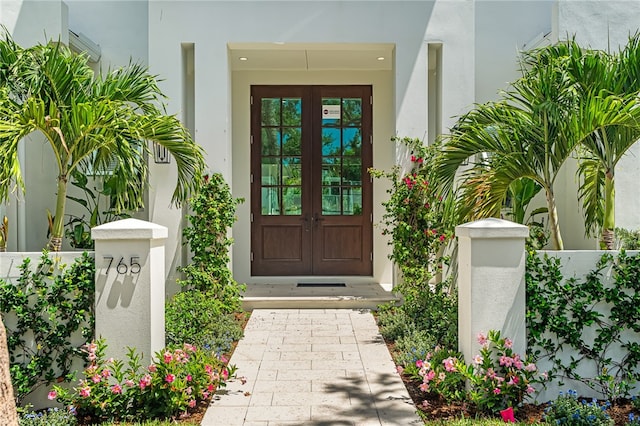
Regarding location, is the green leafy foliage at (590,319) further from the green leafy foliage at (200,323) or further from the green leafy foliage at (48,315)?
the green leafy foliage at (48,315)

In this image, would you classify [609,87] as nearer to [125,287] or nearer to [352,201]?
[125,287]

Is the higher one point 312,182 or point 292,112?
point 292,112

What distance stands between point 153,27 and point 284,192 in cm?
306


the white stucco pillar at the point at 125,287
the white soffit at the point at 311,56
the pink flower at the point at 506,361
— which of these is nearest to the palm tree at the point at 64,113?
the white stucco pillar at the point at 125,287

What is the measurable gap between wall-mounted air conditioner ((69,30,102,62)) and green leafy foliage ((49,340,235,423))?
4.41 metres

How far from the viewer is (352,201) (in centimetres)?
874

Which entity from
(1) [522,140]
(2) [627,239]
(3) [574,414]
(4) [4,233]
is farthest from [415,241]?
(4) [4,233]

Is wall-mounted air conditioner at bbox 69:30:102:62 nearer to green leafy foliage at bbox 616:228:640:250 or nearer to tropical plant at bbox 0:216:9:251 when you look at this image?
tropical plant at bbox 0:216:9:251

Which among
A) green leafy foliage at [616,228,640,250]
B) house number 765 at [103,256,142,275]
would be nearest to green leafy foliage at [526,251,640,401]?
green leafy foliage at [616,228,640,250]

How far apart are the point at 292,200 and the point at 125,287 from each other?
4912 mm

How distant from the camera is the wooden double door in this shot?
28.5 ft

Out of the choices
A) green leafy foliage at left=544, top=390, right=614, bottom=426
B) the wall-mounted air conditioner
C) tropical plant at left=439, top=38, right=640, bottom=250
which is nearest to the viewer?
green leafy foliage at left=544, top=390, right=614, bottom=426

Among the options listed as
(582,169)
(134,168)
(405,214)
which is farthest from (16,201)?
(582,169)

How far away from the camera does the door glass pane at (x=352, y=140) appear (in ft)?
28.5
